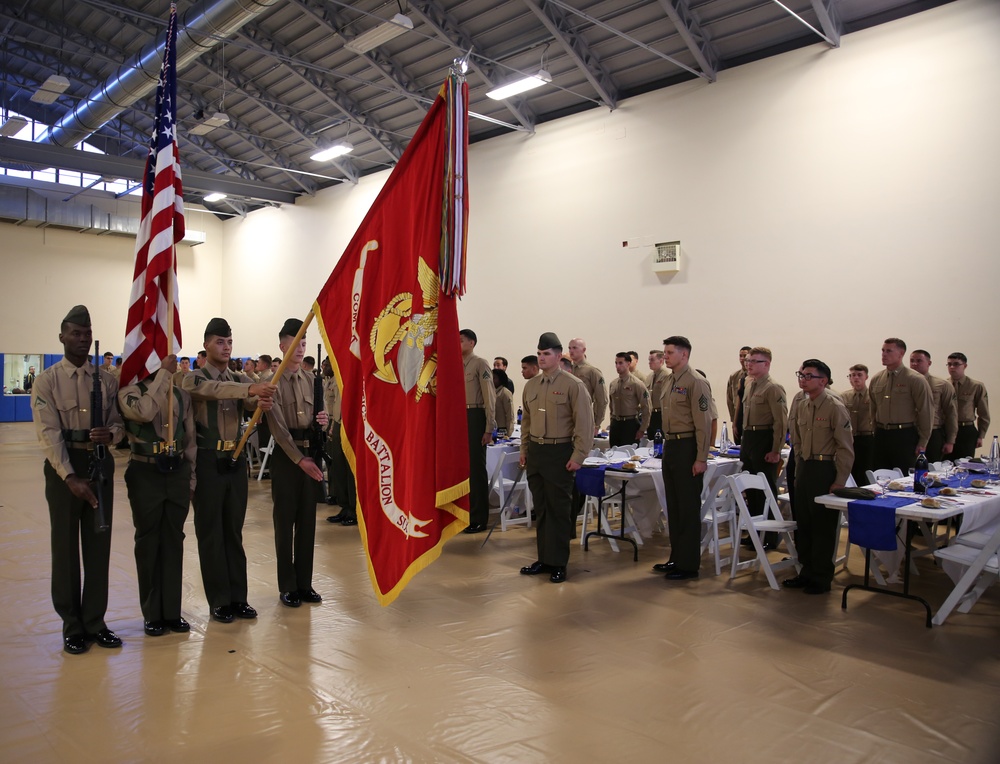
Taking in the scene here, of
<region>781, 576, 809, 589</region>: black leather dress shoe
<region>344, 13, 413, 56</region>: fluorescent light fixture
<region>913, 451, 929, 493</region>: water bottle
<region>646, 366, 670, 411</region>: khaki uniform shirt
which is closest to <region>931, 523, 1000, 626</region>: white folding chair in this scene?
<region>913, 451, 929, 493</region>: water bottle

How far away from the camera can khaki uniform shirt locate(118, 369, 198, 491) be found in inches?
155

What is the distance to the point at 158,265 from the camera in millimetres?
4043

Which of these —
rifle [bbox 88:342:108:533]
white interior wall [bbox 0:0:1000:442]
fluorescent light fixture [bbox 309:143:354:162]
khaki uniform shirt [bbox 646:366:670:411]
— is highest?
fluorescent light fixture [bbox 309:143:354:162]

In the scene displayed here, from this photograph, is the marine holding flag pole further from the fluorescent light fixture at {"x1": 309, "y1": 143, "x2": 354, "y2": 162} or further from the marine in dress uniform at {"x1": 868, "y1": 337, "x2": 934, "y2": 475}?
the fluorescent light fixture at {"x1": 309, "y1": 143, "x2": 354, "y2": 162}

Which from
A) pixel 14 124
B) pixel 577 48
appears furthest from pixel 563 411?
pixel 14 124

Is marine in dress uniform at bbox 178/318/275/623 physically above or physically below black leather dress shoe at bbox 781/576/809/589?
above

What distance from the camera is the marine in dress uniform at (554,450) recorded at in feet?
18.1

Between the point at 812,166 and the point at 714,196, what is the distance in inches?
56.3

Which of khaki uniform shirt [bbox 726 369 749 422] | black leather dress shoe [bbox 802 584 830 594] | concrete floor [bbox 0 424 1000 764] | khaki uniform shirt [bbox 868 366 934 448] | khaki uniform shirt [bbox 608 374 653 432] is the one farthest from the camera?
khaki uniform shirt [bbox 726 369 749 422]

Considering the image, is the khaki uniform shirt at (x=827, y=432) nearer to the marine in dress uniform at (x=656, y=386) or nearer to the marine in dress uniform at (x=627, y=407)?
the marine in dress uniform at (x=627, y=407)

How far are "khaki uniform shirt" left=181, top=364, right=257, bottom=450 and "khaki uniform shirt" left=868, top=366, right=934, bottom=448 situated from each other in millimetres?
5760

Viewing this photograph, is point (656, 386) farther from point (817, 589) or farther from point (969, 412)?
point (817, 589)

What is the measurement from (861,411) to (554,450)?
11.6ft

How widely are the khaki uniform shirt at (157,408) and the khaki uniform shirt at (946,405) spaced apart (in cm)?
708
